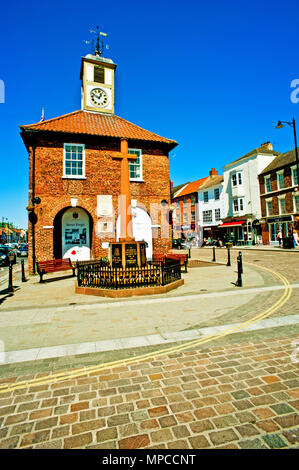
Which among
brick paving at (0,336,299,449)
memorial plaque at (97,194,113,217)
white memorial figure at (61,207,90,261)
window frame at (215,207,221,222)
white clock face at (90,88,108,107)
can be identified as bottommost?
brick paving at (0,336,299,449)

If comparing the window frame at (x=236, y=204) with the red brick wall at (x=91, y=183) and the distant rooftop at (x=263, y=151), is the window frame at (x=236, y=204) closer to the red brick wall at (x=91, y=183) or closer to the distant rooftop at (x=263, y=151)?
the distant rooftop at (x=263, y=151)

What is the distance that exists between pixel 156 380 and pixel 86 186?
46.4 ft

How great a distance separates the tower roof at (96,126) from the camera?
15.5 meters

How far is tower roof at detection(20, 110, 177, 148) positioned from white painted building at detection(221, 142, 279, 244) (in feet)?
66.7

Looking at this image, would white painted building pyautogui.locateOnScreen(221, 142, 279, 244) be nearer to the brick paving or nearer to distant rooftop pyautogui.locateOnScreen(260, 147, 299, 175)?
distant rooftop pyautogui.locateOnScreen(260, 147, 299, 175)

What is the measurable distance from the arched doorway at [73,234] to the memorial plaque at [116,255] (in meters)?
6.18

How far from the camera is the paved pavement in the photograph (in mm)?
2459

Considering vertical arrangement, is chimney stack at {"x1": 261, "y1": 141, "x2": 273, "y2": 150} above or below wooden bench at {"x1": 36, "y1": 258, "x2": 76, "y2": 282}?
above

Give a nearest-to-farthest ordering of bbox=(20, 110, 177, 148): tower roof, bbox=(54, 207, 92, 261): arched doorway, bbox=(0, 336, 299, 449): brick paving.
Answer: bbox=(0, 336, 299, 449): brick paving, bbox=(20, 110, 177, 148): tower roof, bbox=(54, 207, 92, 261): arched doorway

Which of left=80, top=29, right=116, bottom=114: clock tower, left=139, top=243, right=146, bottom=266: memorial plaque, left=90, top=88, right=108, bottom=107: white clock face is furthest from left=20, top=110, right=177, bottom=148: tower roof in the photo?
left=139, top=243, right=146, bottom=266: memorial plaque

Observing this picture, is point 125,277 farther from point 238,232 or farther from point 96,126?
point 238,232
